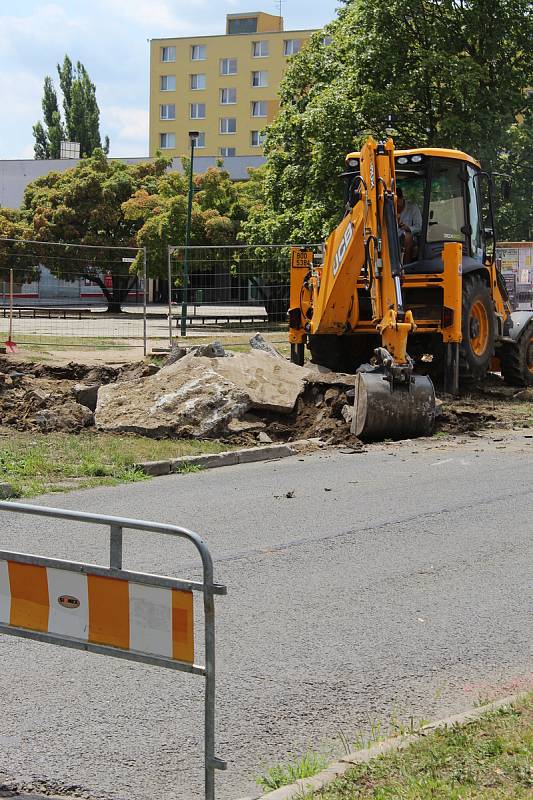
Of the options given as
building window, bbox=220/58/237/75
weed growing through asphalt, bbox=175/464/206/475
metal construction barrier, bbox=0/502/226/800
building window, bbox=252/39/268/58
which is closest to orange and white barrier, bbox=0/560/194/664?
metal construction barrier, bbox=0/502/226/800

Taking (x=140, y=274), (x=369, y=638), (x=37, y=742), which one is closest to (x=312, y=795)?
(x=37, y=742)

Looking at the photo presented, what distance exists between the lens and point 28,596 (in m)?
4.12

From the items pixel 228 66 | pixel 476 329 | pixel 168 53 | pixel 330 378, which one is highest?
pixel 168 53

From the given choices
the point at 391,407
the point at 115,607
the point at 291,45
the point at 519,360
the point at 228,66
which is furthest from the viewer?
the point at 228,66

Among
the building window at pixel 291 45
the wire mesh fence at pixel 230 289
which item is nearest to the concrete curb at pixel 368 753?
the wire mesh fence at pixel 230 289

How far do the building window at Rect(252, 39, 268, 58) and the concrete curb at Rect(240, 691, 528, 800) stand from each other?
78.1 m

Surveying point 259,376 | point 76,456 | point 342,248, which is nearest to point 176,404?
point 259,376

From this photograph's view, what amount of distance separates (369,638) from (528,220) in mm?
27993

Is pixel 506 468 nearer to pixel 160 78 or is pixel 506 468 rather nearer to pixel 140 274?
pixel 140 274

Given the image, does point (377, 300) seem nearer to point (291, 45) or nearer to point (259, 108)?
point (291, 45)

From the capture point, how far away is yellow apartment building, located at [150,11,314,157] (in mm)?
78625

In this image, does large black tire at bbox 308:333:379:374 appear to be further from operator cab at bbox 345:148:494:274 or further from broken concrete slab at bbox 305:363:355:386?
broken concrete slab at bbox 305:363:355:386

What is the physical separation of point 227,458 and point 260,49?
71294 mm

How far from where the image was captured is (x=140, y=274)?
1245 inches
